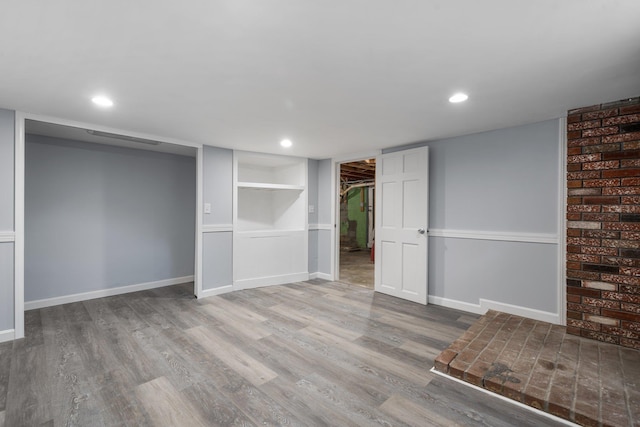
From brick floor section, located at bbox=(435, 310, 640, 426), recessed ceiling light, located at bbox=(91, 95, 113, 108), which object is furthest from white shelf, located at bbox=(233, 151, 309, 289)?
brick floor section, located at bbox=(435, 310, 640, 426)

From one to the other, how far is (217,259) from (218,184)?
1096 millimetres

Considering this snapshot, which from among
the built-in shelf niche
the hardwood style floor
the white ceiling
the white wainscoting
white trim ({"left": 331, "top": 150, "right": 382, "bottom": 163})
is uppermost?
the white ceiling

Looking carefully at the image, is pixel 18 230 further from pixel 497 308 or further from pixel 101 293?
pixel 497 308

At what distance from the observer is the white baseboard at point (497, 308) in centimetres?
301

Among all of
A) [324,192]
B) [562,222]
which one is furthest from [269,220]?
[562,222]

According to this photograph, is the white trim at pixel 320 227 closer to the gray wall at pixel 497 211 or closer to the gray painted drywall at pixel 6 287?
the gray wall at pixel 497 211

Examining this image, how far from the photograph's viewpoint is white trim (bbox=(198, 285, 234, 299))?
4156 mm

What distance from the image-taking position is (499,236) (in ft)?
10.9

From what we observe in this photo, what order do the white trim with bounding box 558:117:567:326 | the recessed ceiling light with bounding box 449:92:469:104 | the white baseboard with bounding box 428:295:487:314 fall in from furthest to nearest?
the white baseboard with bounding box 428:295:487:314 → the white trim with bounding box 558:117:567:326 → the recessed ceiling light with bounding box 449:92:469:104

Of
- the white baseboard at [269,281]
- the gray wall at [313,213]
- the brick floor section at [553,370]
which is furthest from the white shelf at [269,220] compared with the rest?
the brick floor section at [553,370]

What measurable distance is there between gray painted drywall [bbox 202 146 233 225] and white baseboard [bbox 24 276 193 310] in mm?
1449

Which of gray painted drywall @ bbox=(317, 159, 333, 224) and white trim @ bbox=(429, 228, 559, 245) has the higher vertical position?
gray painted drywall @ bbox=(317, 159, 333, 224)

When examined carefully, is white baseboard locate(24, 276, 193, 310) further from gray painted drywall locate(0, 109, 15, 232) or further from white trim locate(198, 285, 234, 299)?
gray painted drywall locate(0, 109, 15, 232)

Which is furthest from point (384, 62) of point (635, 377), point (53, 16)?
point (635, 377)
